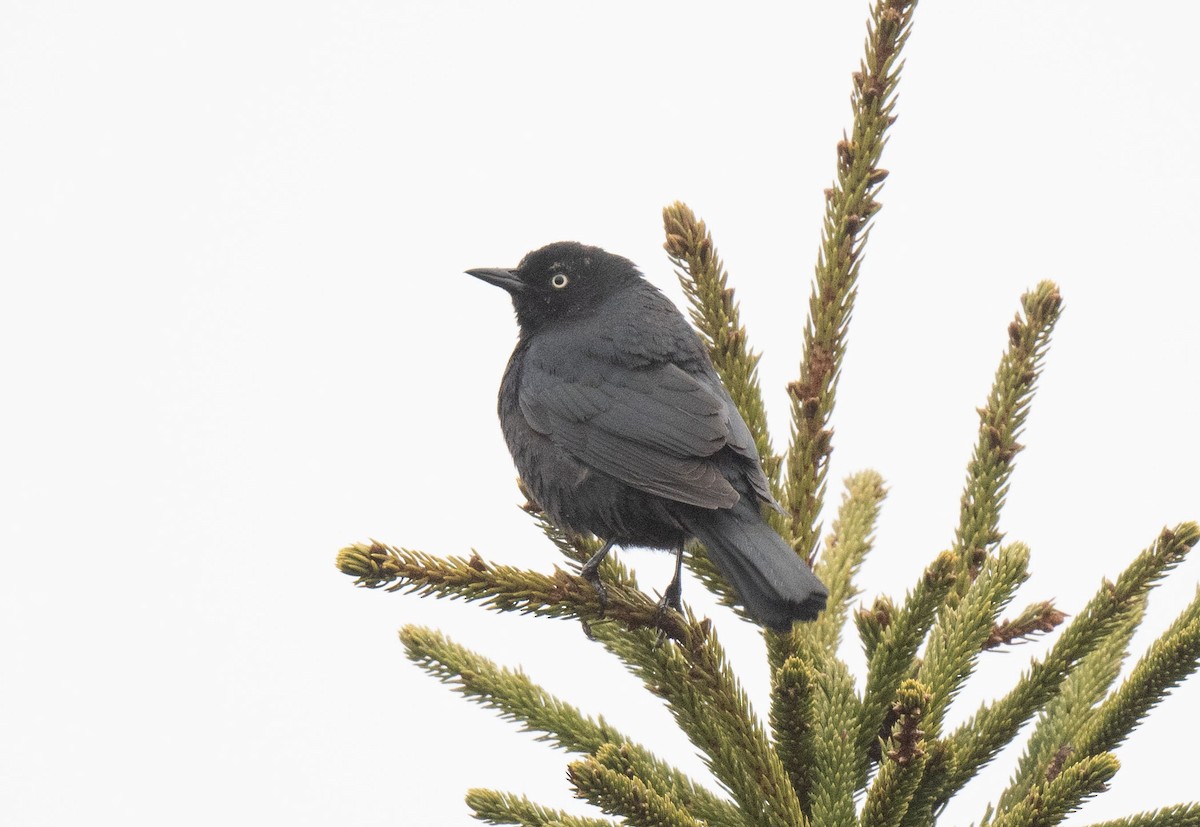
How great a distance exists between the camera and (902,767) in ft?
6.28

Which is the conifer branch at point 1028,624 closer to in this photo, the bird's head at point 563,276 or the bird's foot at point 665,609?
the bird's foot at point 665,609

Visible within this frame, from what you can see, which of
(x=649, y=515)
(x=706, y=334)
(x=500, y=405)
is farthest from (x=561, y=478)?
(x=706, y=334)

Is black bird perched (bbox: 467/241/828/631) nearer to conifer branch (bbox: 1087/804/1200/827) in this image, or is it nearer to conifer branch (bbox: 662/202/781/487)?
conifer branch (bbox: 662/202/781/487)

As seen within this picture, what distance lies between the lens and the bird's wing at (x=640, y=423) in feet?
12.7

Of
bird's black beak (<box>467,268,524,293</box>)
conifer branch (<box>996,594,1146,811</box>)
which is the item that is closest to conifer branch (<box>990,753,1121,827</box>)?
conifer branch (<box>996,594,1146,811</box>)

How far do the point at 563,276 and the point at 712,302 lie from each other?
2.35 m

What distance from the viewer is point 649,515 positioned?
13.8 feet

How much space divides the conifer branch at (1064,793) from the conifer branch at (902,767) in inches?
8.0

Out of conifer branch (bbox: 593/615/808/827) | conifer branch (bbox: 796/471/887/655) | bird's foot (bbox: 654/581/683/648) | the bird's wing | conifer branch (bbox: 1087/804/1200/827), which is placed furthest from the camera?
the bird's wing

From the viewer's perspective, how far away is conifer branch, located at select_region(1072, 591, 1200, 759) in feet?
6.82

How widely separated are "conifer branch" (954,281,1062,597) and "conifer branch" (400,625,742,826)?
33.7 inches

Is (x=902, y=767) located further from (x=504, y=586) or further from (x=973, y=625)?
(x=504, y=586)

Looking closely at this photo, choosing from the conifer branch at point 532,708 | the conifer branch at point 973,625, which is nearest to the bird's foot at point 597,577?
the conifer branch at point 532,708

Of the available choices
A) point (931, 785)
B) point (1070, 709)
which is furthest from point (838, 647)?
point (931, 785)
